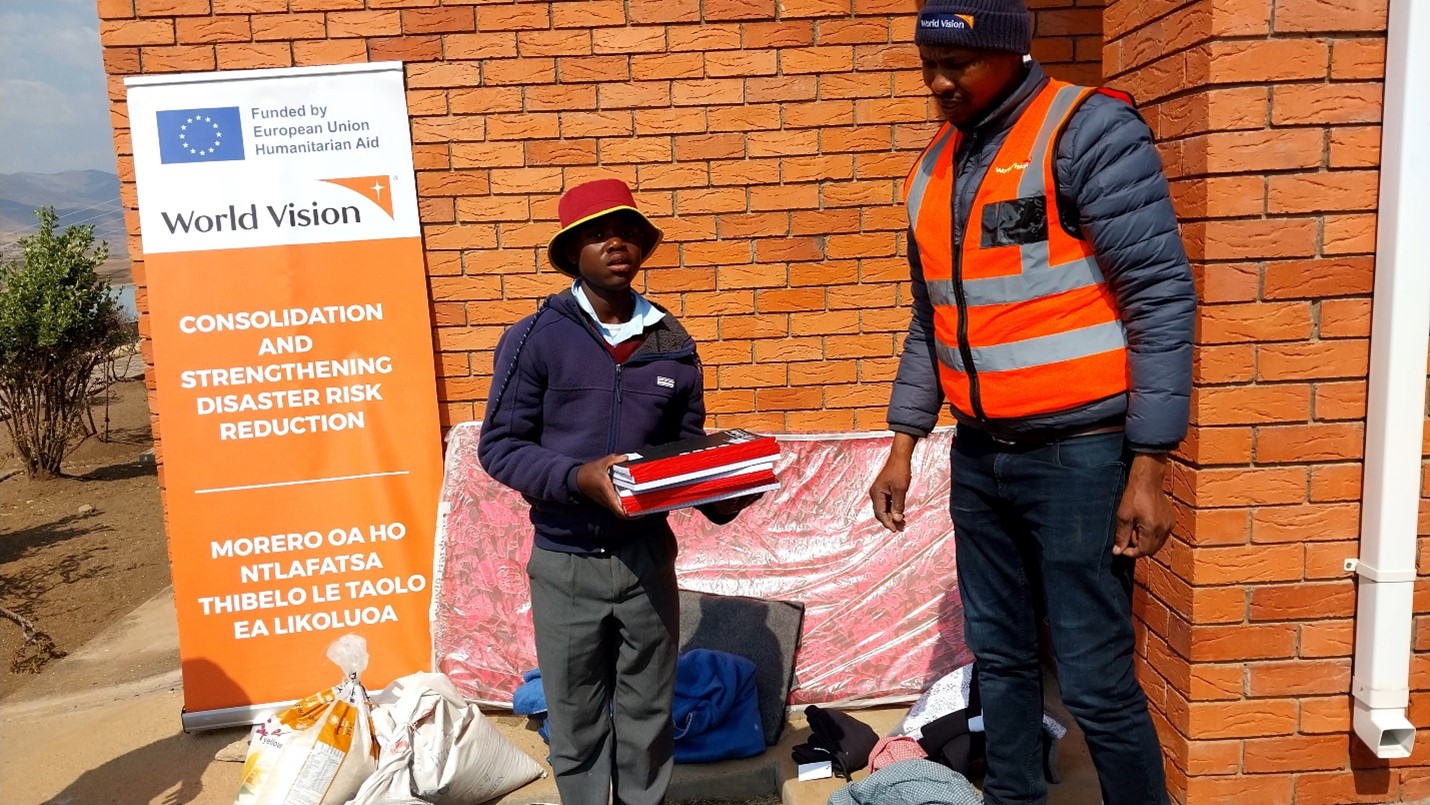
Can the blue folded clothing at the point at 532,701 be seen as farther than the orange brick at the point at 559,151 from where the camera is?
No

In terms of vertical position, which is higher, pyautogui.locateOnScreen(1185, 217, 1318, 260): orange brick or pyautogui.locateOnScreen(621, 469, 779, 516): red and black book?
pyautogui.locateOnScreen(1185, 217, 1318, 260): orange brick

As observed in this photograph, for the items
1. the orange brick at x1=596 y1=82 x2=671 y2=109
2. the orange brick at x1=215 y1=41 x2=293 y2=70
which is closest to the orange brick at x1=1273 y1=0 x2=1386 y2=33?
the orange brick at x1=596 y1=82 x2=671 y2=109

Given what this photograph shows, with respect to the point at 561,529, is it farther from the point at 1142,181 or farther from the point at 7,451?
the point at 7,451

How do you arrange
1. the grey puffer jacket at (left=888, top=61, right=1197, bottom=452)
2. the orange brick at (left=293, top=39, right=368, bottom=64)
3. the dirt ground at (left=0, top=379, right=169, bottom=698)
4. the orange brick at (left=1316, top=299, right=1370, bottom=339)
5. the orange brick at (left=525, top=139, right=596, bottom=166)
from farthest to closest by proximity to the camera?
the dirt ground at (left=0, top=379, right=169, bottom=698)
the orange brick at (left=525, top=139, right=596, bottom=166)
the orange brick at (left=293, top=39, right=368, bottom=64)
the orange brick at (left=1316, top=299, right=1370, bottom=339)
the grey puffer jacket at (left=888, top=61, right=1197, bottom=452)

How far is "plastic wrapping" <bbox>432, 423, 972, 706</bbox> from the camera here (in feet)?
12.4

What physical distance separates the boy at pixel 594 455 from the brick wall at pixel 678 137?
143cm

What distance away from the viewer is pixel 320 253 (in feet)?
12.8

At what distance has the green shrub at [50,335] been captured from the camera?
840 centimetres

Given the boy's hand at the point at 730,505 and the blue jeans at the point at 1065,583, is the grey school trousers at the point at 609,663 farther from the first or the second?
the blue jeans at the point at 1065,583

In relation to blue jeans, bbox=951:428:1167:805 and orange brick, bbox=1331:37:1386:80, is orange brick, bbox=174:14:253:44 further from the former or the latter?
orange brick, bbox=1331:37:1386:80

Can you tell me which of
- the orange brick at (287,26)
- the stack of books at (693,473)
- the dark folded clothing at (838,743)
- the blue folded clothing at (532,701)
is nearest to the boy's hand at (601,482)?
the stack of books at (693,473)

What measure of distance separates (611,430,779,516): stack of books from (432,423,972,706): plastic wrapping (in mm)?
1623

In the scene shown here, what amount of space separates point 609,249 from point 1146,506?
1.37 m

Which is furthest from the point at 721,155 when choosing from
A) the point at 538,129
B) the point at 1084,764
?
the point at 1084,764
